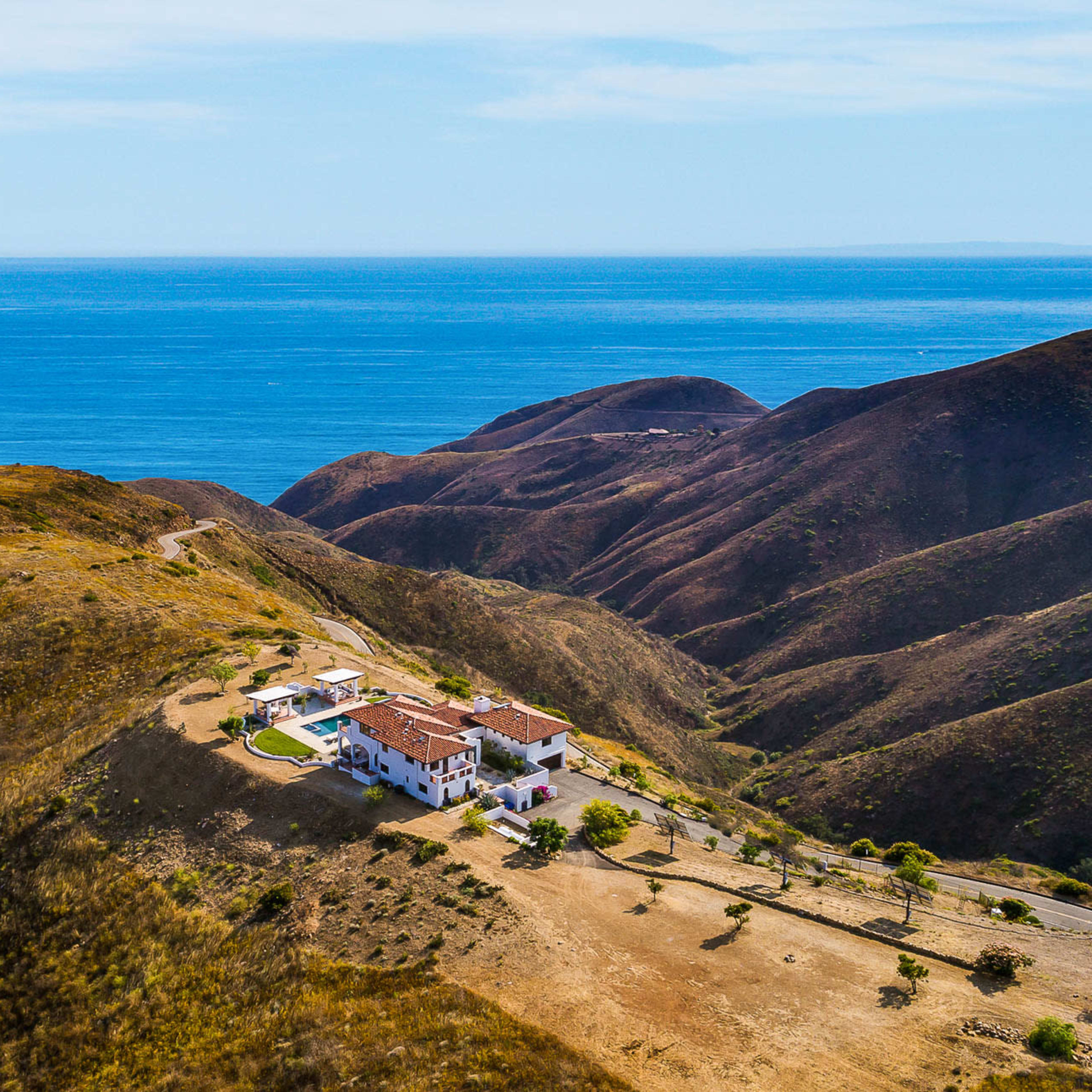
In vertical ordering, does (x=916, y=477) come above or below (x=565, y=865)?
above

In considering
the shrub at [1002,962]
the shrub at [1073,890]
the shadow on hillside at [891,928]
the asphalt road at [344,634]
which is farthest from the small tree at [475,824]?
the shrub at [1073,890]

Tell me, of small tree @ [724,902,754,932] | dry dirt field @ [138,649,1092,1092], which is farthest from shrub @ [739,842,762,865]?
small tree @ [724,902,754,932]

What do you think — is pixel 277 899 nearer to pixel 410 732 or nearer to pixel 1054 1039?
pixel 410 732

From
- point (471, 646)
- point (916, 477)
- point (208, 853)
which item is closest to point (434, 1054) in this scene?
point (208, 853)

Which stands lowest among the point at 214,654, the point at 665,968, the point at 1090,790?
the point at 1090,790

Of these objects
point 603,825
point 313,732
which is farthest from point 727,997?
point 313,732

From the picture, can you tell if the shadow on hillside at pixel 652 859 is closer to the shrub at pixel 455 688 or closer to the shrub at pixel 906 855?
the shrub at pixel 906 855

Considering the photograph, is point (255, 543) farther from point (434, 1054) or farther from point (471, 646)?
point (434, 1054)
